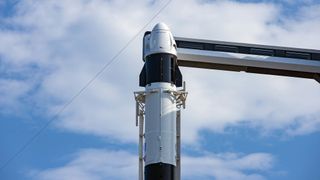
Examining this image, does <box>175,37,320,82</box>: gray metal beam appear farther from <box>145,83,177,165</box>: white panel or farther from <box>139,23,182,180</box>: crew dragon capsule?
<box>145,83,177,165</box>: white panel

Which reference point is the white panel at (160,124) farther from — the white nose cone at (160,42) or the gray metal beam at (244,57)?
the gray metal beam at (244,57)

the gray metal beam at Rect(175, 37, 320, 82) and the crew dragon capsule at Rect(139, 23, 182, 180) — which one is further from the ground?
the gray metal beam at Rect(175, 37, 320, 82)

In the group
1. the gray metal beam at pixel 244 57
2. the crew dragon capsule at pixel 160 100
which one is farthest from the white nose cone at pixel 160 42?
the gray metal beam at pixel 244 57

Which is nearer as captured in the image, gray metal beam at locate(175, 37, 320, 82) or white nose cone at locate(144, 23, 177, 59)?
white nose cone at locate(144, 23, 177, 59)

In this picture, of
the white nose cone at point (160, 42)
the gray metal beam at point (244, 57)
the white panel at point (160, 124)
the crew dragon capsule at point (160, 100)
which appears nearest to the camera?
the crew dragon capsule at point (160, 100)

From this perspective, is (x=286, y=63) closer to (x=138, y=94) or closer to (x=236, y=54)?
(x=236, y=54)

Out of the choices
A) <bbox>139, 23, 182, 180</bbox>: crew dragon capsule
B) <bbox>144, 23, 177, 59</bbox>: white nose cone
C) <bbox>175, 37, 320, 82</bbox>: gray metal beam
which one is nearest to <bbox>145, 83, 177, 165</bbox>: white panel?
<bbox>139, 23, 182, 180</bbox>: crew dragon capsule

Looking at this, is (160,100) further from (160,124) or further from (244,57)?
(244,57)

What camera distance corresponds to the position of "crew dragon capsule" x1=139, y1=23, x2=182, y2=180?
3581cm

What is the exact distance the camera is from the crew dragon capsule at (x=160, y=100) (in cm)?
3581

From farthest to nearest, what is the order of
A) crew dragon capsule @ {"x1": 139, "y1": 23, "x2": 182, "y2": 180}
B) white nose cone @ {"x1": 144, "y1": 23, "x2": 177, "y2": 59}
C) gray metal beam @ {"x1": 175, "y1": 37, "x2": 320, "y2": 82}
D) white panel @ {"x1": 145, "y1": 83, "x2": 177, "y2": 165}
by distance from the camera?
gray metal beam @ {"x1": 175, "y1": 37, "x2": 320, "y2": 82} → white nose cone @ {"x1": 144, "y1": 23, "x2": 177, "y2": 59} → white panel @ {"x1": 145, "y1": 83, "x2": 177, "y2": 165} → crew dragon capsule @ {"x1": 139, "y1": 23, "x2": 182, "y2": 180}

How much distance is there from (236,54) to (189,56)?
3.14 m

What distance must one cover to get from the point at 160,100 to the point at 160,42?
11.8 feet

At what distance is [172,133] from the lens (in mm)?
36875
